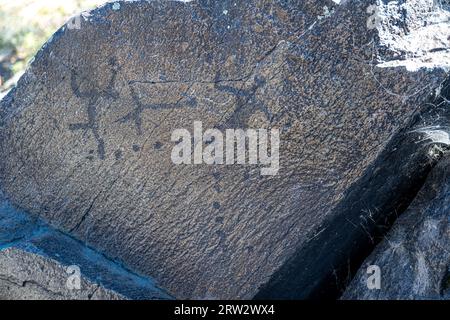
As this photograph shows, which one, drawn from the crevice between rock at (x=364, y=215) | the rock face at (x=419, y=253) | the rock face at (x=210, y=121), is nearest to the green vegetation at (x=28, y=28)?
the rock face at (x=210, y=121)

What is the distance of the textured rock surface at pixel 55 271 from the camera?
8.32 ft

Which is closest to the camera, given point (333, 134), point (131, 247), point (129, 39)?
point (333, 134)

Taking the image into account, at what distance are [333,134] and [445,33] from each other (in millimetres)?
511

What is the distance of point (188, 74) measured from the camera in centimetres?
238

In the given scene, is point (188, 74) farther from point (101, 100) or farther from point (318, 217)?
point (318, 217)

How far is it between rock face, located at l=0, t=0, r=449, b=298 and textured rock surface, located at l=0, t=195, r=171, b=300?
0.18 feet

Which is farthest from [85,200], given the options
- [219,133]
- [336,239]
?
[336,239]

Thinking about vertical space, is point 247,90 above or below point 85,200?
above

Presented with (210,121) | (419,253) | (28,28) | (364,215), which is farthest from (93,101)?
(28,28)

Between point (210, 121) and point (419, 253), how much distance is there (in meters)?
0.85

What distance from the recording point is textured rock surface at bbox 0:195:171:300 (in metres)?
2.54

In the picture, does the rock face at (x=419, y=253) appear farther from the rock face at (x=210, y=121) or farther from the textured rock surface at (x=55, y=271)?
the textured rock surface at (x=55, y=271)

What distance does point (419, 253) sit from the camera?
2.32 m

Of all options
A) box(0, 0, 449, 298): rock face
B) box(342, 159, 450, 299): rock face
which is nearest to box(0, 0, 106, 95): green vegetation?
box(0, 0, 449, 298): rock face
